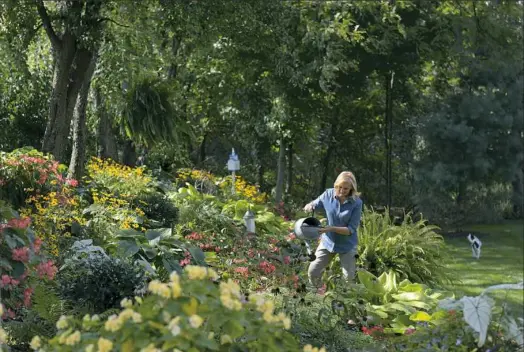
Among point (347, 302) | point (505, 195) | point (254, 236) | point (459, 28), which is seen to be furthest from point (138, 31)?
point (505, 195)

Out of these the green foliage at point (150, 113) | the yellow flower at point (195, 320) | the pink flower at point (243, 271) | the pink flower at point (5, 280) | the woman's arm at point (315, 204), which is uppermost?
the green foliage at point (150, 113)

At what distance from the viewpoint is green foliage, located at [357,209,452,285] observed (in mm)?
Answer: 7441

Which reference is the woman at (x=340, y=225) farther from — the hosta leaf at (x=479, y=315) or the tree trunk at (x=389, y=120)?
the tree trunk at (x=389, y=120)

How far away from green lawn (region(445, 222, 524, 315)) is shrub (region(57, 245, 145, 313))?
4.53 m

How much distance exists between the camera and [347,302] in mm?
5348

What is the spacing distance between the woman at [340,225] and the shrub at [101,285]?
6.13ft

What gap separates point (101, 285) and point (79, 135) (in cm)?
472

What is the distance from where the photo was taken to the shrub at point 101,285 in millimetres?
4570

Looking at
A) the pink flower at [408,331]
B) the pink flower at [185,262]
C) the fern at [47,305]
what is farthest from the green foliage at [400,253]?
the fern at [47,305]

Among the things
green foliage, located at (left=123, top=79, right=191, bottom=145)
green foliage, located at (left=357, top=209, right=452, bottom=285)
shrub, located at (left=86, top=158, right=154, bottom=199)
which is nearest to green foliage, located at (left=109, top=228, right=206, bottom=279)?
green foliage, located at (left=357, top=209, right=452, bottom=285)

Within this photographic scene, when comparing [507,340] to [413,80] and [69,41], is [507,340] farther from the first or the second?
[413,80]

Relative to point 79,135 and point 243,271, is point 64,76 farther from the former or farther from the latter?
point 243,271

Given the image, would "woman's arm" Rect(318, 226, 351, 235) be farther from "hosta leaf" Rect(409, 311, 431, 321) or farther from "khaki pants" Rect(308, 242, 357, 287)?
"hosta leaf" Rect(409, 311, 431, 321)

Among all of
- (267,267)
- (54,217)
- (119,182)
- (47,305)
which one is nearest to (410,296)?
(267,267)
